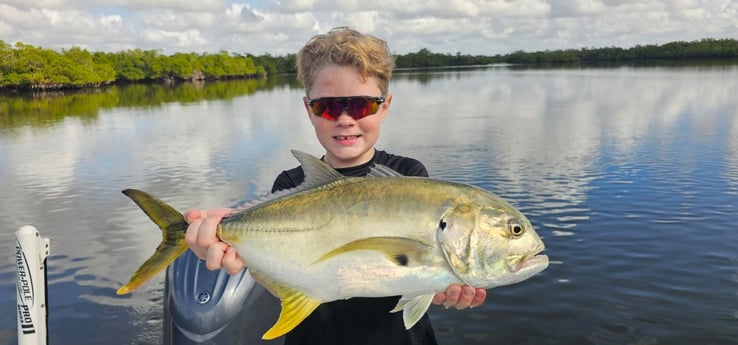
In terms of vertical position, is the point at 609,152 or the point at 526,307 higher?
the point at 609,152

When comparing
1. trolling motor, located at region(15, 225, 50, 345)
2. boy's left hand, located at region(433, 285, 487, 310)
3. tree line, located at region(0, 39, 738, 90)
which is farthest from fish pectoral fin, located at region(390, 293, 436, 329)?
tree line, located at region(0, 39, 738, 90)

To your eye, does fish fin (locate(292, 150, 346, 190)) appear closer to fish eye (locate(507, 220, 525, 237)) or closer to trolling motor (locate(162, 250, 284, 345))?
fish eye (locate(507, 220, 525, 237))

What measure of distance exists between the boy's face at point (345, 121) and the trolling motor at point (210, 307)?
1.92 meters

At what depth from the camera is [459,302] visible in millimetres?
2854

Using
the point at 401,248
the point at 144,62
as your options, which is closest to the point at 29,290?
the point at 401,248

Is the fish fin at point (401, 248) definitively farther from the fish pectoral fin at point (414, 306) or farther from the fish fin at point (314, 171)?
the fish fin at point (314, 171)

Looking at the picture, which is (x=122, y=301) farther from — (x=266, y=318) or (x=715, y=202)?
(x=715, y=202)

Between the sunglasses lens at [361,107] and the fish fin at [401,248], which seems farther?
the sunglasses lens at [361,107]

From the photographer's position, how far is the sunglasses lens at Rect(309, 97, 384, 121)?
11.1 feet

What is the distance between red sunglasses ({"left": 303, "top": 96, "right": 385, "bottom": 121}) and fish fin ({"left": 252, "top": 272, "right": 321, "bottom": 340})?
1.26 metres

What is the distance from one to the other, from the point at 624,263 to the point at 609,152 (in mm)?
12094

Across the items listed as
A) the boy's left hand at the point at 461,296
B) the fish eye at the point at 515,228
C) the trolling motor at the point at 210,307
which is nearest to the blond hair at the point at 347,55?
the fish eye at the point at 515,228

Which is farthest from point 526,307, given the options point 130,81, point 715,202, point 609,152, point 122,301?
point 130,81

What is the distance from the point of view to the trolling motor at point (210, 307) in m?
4.41
